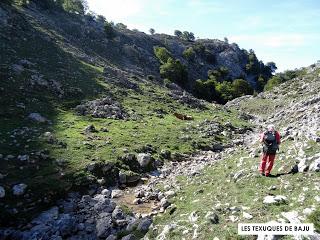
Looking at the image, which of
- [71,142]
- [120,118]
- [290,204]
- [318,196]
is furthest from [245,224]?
[120,118]

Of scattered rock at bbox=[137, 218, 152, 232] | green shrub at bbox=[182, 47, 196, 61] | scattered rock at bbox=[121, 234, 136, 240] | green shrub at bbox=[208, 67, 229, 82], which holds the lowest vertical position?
scattered rock at bbox=[121, 234, 136, 240]

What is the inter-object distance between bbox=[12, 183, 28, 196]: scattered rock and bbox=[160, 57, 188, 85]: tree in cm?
6779

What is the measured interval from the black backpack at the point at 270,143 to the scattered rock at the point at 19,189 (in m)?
11.8

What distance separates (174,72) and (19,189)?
70.1 meters

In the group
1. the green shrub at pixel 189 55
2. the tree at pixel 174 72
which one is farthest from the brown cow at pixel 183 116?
the green shrub at pixel 189 55

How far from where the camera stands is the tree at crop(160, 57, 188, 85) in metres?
87.2

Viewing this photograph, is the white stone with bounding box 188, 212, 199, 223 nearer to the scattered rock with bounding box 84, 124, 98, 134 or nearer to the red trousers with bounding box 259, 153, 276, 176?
the red trousers with bounding box 259, 153, 276, 176

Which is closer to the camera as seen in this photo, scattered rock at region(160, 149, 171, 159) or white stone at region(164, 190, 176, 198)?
white stone at region(164, 190, 176, 198)

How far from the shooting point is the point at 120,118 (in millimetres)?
37406

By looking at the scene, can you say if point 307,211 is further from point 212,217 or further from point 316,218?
point 212,217

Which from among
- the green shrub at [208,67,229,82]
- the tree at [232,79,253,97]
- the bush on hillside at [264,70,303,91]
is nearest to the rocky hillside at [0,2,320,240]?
the tree at [232,79,253,97]

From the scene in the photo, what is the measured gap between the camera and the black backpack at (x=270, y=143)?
18375mm

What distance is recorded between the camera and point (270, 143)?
60.8 ft

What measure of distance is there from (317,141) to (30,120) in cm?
2068
